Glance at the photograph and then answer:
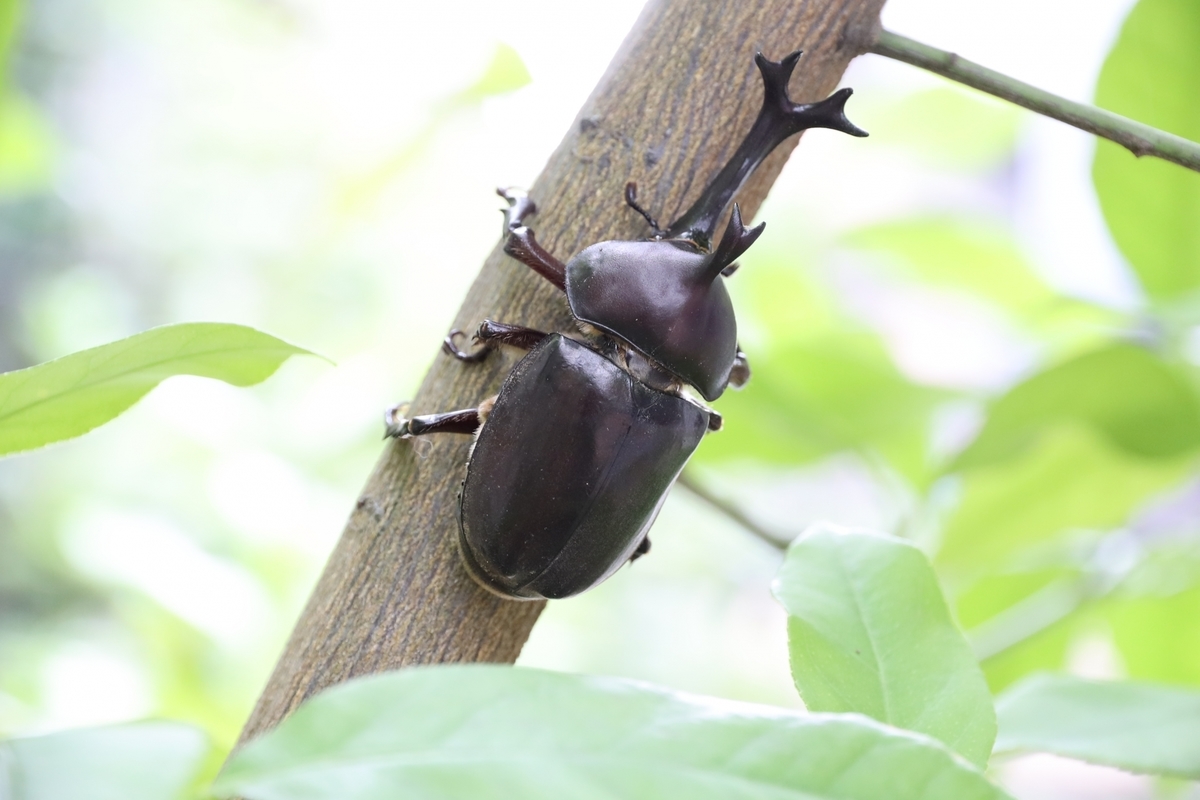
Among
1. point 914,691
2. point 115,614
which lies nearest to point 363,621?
point 914,691

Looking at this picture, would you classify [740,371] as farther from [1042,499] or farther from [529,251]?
[1042,499]

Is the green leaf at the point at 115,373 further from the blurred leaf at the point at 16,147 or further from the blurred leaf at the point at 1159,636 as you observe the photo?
the blurred leaf at the point at 1159,636

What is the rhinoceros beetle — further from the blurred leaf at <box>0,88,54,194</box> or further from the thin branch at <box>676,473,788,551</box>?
the blurred leaf at <box>0,88,54,194</box>

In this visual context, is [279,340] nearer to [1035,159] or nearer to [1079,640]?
[1079,640]

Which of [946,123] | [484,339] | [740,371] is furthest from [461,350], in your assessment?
[946,123]

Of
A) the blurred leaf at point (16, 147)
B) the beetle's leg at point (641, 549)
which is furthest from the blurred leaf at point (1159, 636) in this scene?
the blurred leaf at point (16, 147)

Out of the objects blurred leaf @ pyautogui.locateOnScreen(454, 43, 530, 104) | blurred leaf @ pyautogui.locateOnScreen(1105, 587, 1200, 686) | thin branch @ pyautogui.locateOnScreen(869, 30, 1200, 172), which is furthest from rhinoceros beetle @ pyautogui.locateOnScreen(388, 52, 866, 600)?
blurred leaf @ pyautogui.locateOnScreen(1105, 587, 1200, 686)

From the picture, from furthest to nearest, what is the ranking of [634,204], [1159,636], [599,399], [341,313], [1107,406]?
[341,313], [1159,636], [1107,406], [599,399], [634,204]
